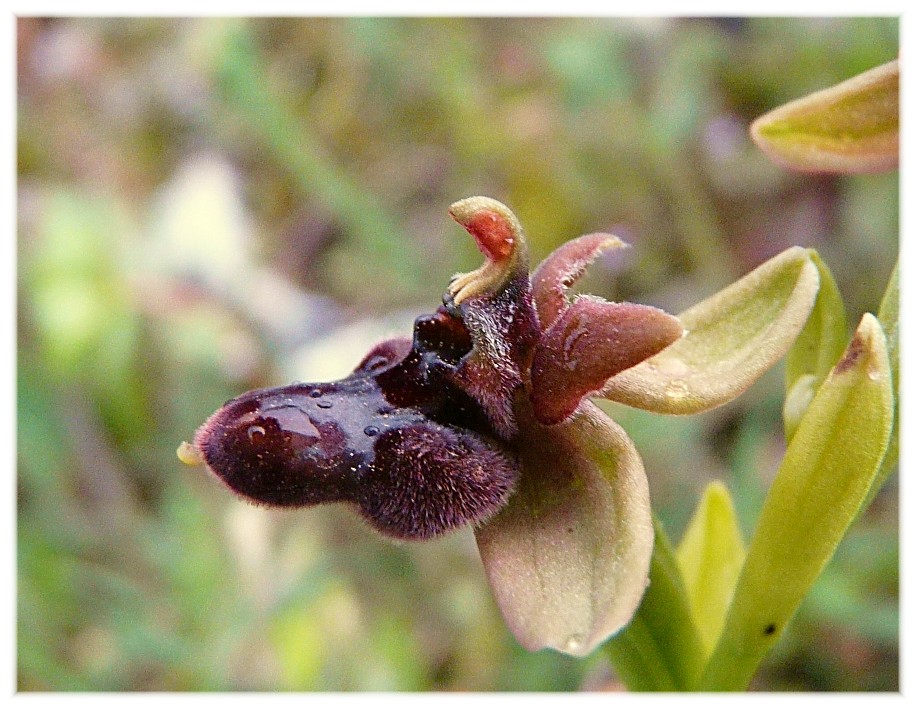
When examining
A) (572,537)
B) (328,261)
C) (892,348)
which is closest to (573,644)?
(572,537)

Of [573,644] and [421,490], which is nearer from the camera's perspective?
[573,644]

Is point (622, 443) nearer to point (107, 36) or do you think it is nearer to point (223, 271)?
point (223, 271)

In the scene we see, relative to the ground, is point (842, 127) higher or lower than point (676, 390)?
higher

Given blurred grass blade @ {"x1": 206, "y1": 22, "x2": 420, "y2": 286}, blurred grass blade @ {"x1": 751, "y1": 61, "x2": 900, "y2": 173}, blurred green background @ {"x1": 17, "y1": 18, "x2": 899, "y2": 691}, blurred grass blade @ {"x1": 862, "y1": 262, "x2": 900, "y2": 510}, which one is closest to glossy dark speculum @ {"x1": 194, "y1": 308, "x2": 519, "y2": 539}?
blurred grass blade @ {"x1": 862, "y1": 262, "x2": 900, "y2": 510}

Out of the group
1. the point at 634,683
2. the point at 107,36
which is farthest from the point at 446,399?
the point at 107,36

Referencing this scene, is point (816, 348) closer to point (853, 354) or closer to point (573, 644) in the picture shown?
point (853, 354)

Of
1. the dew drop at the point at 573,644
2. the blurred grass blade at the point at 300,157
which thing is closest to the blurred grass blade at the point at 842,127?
the dew drop at the point at 573,644

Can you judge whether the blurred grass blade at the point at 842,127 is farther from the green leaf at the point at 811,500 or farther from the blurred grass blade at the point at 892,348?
the green leaf at the point at 811,500

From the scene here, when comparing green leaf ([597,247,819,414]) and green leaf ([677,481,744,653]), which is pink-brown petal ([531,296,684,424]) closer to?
green leaf ([597,247,819,414])
